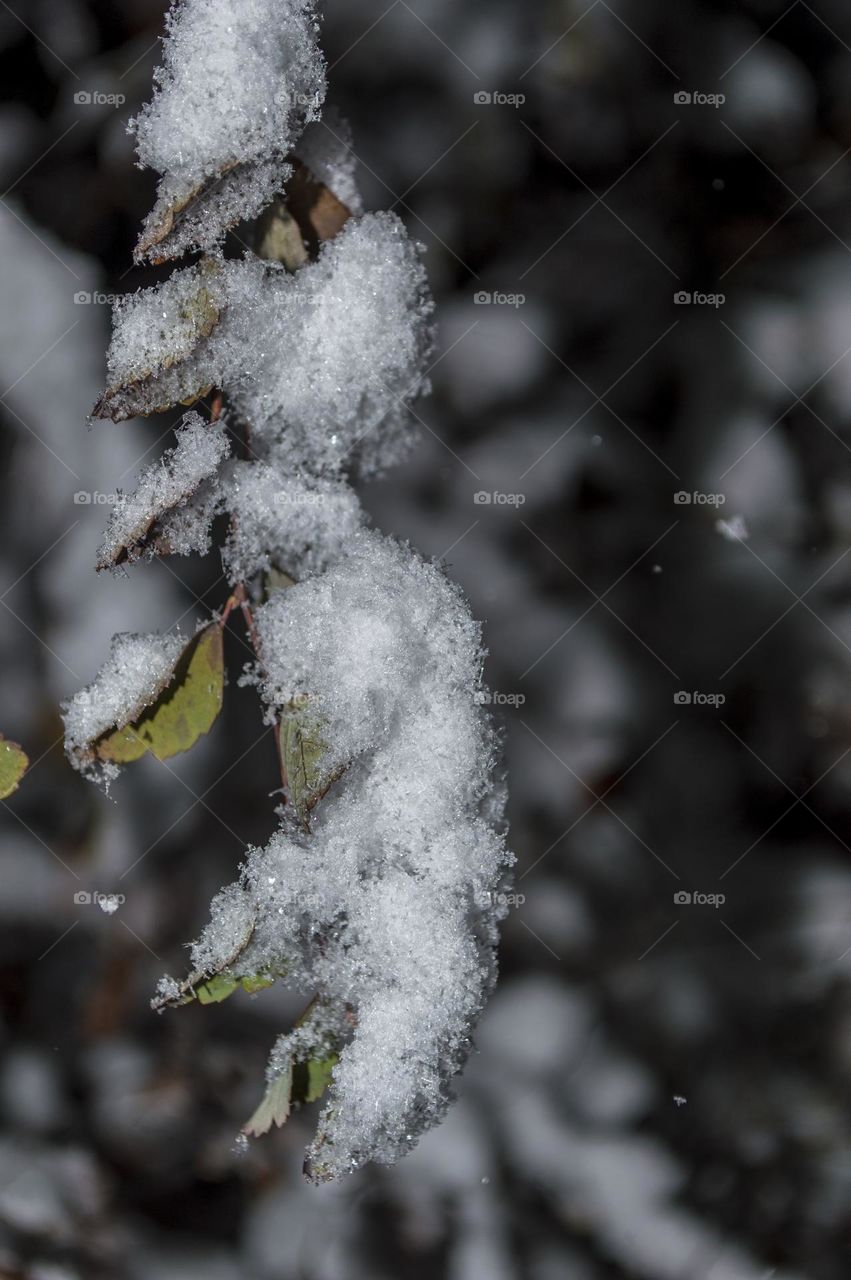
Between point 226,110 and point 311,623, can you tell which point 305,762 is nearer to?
point 311,623

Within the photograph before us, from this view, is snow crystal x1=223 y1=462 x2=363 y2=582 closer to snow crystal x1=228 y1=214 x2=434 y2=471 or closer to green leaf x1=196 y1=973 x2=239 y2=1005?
snow crystal x1=228 y1=214 x2=434 y2=471

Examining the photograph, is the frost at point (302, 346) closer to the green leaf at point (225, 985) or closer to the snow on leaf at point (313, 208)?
the snow on leaf at point (313, 208)

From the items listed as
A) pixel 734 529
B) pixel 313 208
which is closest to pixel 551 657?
pixel 734 529

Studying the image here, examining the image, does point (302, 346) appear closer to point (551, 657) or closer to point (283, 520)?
point (283, 520)

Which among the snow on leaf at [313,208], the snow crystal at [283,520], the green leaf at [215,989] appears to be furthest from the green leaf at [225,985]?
the snow on leaf at [313,208]

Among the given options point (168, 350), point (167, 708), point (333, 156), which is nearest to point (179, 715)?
point (167, 708)

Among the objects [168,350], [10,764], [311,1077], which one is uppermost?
[168,350]

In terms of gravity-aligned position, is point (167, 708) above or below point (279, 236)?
below

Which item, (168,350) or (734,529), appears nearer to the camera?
(168,350)
